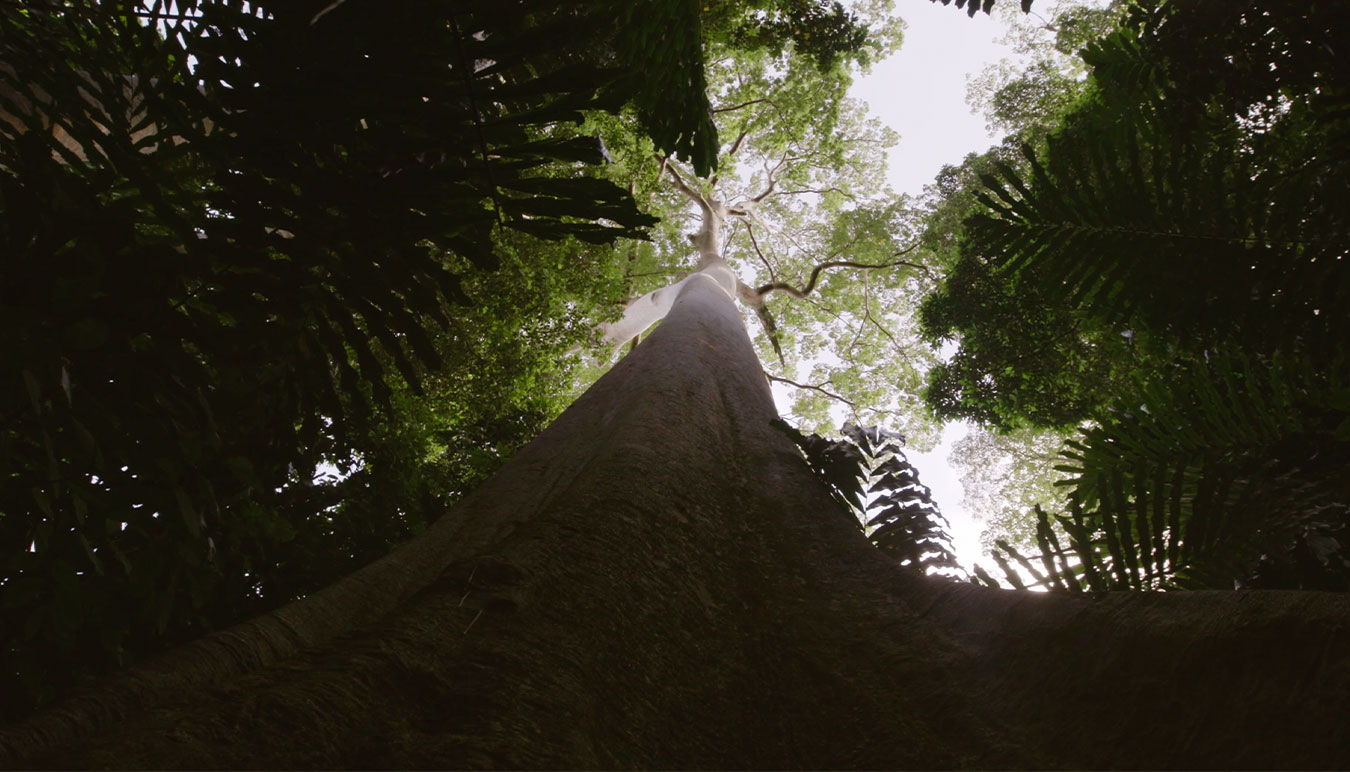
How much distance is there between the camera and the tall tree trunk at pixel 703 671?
896mm

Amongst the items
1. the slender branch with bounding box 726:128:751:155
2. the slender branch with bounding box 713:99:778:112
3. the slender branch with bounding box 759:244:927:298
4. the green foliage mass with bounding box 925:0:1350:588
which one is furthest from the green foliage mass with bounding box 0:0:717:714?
the slender branch with bounding box 726:128:751:155

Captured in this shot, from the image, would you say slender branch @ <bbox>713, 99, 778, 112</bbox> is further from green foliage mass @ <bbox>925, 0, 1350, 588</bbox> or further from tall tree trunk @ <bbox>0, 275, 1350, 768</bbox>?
tall tree trunk @ <bbox>0, 275, 1350, 768</bbox>

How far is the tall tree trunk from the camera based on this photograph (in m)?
0.90

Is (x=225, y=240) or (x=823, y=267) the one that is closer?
(x=225, y=240)

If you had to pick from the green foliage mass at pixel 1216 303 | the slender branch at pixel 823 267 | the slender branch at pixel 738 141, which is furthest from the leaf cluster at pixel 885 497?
the slender branch at pixel 738 141

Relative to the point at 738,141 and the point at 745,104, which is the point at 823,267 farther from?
the point at 745,104

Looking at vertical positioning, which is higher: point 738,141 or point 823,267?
point 738,141

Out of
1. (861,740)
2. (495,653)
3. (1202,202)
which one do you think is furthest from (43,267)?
(1202,202)

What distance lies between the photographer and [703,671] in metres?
1.33

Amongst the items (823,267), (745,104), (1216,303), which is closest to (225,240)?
(1216,303)

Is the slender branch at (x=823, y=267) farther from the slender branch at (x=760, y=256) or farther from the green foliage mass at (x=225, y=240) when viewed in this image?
the green foliage mass at (x=225, y=240)

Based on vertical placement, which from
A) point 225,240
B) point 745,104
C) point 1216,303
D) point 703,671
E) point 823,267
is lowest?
point 703,671

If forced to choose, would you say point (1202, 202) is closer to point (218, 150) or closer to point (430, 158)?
point (430, 158)

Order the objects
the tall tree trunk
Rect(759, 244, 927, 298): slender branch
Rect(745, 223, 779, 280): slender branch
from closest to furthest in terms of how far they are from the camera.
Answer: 1. the tall tree trunk
2. Rect(759, 244, 927, 298): slender branch
3. Rect(745, 223, 779, 280): slender branch
